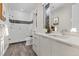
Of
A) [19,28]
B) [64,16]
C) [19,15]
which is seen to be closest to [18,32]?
[19,28]

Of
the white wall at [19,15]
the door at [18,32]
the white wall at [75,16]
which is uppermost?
the white wall at [19,15]

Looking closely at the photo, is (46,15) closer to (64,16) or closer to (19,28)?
(64,16)

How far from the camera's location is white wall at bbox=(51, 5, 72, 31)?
2.29m

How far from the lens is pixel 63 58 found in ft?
4.54

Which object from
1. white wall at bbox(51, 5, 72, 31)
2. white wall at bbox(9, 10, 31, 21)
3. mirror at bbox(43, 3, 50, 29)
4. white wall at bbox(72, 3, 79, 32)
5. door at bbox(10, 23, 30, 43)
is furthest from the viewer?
white wall at bbox(9, 10, 31, 21)

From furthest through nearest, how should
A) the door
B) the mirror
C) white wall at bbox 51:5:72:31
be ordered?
the door, the mirror, white wall at bbox 51:5:72:31

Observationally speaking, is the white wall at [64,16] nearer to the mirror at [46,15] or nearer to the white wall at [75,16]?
the white wall at [75,16]

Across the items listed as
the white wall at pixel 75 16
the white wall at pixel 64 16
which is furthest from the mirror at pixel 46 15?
the white wall at pixel 75 16

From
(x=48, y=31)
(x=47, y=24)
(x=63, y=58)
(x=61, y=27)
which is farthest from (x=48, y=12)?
(x=63, y=58)

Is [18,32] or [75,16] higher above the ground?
[75,16]

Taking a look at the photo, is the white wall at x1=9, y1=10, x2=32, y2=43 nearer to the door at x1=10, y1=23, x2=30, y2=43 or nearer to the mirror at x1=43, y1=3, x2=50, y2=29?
the door at x1=10, y1=23, x2=30, y2=43

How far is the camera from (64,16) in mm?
2459

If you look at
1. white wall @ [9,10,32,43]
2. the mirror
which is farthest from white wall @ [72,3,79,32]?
white wall @ [9,10,32,43]

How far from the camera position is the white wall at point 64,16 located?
229 centimetres
